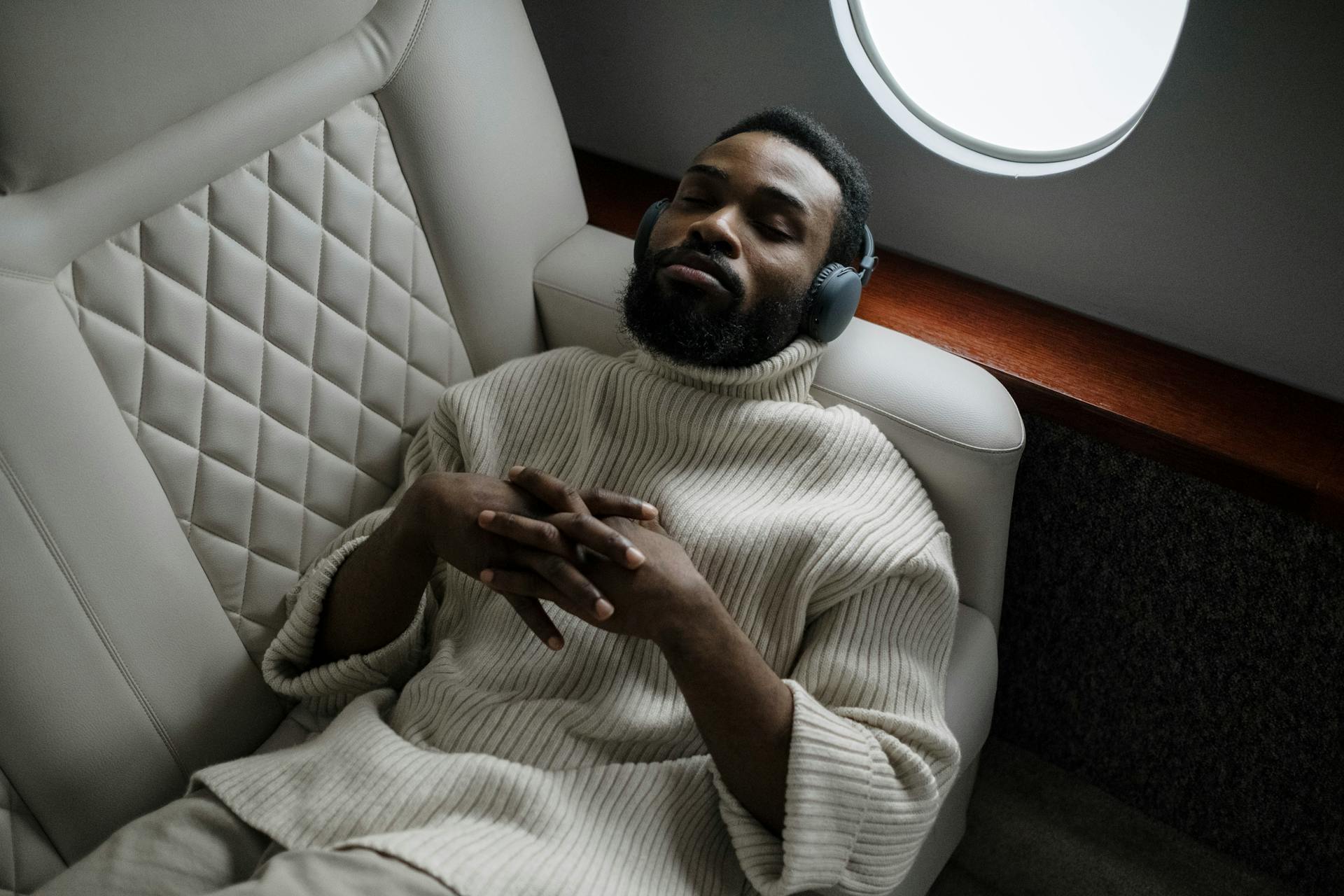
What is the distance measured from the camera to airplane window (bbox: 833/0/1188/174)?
1.40m

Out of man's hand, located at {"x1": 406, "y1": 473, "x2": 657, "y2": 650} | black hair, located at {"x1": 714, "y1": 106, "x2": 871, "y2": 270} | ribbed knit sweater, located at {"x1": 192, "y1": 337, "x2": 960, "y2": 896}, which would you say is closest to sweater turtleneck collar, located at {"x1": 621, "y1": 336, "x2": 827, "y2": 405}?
ribbed knit sweater, located at {"x1": 192, "y1": 337, "x2": 960, "y2": 896}

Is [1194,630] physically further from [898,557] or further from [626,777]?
[626,777]

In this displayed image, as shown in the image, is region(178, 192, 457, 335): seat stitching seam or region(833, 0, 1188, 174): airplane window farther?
region(833, 0, 1188, 174): airplane window

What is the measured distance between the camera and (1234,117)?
4.07 feet

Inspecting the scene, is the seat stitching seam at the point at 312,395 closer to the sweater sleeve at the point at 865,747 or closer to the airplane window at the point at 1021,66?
the sweater sleeve at the point at 865,747

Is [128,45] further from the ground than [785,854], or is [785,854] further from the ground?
[128,45]

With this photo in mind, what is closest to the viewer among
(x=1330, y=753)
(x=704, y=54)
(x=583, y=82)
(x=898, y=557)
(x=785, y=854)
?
(x=785, y=854)

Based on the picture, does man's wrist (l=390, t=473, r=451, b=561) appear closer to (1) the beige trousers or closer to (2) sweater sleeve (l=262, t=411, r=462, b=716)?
(2) sweater sleeve (l=262, t=411, r=462, b=716)

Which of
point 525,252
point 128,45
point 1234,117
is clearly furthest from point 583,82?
point 1234,117

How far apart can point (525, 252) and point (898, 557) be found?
729 millimetres

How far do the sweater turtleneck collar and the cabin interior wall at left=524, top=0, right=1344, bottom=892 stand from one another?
1.16 ft

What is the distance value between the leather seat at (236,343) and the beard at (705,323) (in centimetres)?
13

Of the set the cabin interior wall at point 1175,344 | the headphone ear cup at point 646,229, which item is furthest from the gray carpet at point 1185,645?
the headphone ear cup at point 646,229

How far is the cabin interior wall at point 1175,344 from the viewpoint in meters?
1.24
